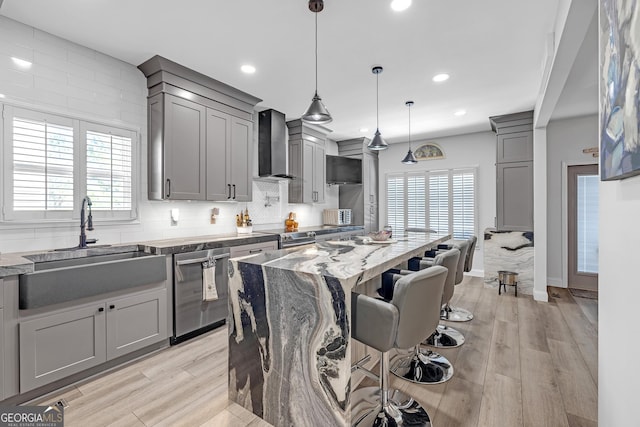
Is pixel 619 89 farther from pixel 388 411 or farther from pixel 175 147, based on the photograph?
pixel 175 147

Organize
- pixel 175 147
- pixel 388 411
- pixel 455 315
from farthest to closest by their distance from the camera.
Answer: pixel 455 315
pixel 175 147
pixel 388 411

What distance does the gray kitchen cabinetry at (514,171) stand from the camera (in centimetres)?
458

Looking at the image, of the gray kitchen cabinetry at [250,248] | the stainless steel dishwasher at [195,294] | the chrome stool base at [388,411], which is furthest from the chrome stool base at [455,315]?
the stainless steel dishwasher at [195,294]

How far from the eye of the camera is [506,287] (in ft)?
15.8

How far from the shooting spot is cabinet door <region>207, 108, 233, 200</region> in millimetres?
3539

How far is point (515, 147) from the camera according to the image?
4.67 meters

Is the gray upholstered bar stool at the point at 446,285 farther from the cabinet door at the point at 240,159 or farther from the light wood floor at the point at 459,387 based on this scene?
the cabinet door at the point at 240,159

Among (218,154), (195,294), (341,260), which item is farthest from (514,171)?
(195,294)

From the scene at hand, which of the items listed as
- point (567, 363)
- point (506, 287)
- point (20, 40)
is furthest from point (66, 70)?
point (506, 287)

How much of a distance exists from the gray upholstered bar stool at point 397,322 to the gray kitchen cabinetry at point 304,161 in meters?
3.58

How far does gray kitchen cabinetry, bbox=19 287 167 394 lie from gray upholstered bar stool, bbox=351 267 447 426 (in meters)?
1.90

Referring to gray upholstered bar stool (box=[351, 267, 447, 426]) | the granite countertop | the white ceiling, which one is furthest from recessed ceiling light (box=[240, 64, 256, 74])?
gray upholstered bar stool (box=[351, 267, 447, 426])

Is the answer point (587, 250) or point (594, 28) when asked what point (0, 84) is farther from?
point (587, 250)

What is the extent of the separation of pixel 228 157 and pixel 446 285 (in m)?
2.82
